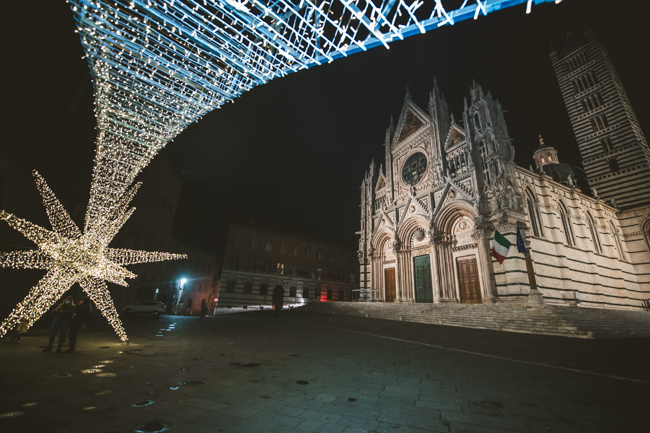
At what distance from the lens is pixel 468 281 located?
56.4ft

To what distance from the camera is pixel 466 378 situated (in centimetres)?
459

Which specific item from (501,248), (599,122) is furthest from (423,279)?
(599,122)

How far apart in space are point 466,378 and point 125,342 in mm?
9281

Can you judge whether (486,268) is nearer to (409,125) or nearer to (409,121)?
(409,125)

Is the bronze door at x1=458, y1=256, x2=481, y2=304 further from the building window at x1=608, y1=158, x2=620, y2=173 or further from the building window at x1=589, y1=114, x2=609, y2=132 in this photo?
the building window at x1=589, y1=114, x2=609, y2=132

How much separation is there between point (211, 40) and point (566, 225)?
2638cm

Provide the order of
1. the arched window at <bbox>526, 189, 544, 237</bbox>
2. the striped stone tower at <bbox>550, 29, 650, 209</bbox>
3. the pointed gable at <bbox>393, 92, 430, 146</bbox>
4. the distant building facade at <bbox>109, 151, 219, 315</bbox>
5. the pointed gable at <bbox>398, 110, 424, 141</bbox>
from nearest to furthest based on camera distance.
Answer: the arched window at <bbox>526, 189, 544, 237</bbox>
the distant building facade at <bbox>109, 151, 219, 315</bbox>
the pointed gable at <bbox>393, 92, 430, 146</bbox>
the pointed gable at <bbox>398, 110, 424, 141</bbox>
the striped stone tower at <bbox>550, 29, 650, 209</bbox>

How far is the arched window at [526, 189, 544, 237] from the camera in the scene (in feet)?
57.4

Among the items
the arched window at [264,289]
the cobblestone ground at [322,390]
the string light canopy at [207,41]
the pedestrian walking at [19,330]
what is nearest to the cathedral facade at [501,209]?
the cobblestone ground at [322,390]

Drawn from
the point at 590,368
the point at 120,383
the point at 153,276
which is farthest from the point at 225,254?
the point at 590,368

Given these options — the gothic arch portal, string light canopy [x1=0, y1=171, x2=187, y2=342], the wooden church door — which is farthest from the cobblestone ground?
the gothic arch portal

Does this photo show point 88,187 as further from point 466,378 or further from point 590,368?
point 590,368

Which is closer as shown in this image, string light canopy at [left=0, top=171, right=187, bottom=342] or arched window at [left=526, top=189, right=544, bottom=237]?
string light canopy at [left=0, top=171, right=187, bottom=342]

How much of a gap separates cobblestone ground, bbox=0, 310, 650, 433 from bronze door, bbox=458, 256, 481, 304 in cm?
965
